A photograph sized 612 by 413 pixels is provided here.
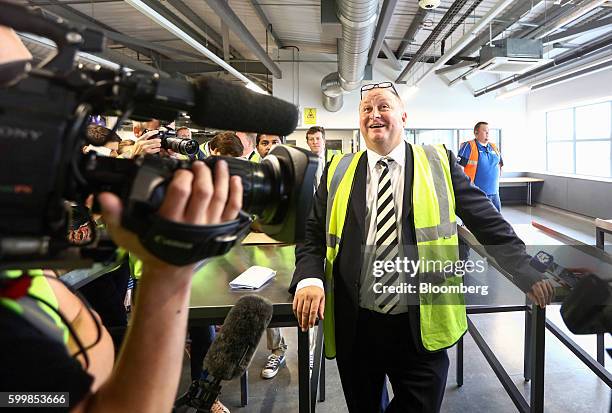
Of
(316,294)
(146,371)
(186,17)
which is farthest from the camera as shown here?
(186,17)

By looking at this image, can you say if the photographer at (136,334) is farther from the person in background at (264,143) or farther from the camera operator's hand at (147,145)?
the person in background at (264,143)

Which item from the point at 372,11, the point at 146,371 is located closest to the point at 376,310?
the point at 146,371

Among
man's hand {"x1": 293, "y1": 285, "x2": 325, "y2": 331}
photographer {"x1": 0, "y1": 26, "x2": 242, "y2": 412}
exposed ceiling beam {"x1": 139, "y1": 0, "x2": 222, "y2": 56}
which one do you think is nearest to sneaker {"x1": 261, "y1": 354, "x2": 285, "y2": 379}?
man's hand {"x1": 293, "y1": 285, "x2": 325, "y2": 331}

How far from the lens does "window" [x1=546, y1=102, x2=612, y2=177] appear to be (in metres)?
7.27

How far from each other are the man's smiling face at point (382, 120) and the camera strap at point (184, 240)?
43.1 inches

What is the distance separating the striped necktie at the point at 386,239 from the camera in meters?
1.41

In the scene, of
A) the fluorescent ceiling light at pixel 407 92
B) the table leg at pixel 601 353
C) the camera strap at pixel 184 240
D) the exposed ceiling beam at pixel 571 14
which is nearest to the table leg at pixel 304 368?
the camera strap at pixel 184 240

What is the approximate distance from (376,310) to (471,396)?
1361 millimetres

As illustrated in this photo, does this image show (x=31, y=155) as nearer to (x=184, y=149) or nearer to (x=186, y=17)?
(x=184, y=149)

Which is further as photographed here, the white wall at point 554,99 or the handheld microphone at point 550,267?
the white wall at point 554,99

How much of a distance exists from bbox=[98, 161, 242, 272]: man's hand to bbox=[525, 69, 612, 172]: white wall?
8.20 m

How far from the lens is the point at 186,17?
5.43 meters

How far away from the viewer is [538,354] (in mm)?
1754

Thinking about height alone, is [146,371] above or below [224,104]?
below
